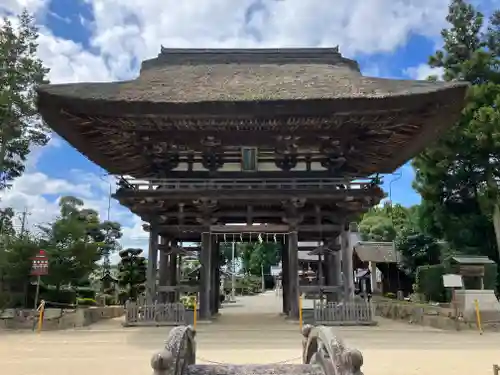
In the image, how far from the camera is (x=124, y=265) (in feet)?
78.5

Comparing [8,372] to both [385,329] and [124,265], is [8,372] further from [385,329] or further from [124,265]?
[124,265]

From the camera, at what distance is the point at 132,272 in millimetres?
23547

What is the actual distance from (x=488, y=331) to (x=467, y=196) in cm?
1079

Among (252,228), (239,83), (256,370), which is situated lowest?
(256,370)

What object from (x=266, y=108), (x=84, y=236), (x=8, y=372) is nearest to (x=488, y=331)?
(x=266, y=108)

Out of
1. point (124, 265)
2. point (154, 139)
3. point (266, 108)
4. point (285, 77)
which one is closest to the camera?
point (266, 108)

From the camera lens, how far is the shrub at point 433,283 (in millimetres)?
20297

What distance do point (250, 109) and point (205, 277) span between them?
198 inches

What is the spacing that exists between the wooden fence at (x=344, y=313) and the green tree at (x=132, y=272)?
525 inches

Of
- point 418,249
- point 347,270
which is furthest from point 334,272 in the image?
point 418,249

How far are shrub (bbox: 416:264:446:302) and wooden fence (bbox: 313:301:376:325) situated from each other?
30.1 ft

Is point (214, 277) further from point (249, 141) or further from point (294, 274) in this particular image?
point (249, 141)

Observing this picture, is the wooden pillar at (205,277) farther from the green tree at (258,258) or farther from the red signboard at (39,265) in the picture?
the green tree at (258,258)

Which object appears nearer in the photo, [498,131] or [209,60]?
[209,60]
